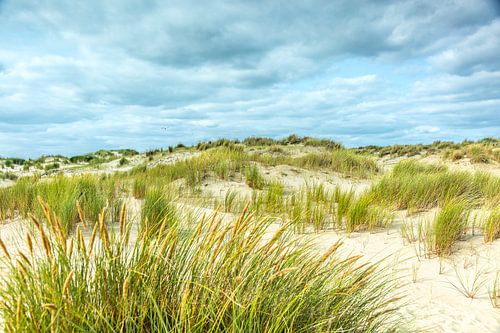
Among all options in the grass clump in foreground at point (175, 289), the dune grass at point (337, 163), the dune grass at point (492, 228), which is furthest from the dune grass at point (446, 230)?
the dune grass at point (337, 163)

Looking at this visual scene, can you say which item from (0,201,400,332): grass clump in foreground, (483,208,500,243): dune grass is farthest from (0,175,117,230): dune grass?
(483,208,500,243): dune grass

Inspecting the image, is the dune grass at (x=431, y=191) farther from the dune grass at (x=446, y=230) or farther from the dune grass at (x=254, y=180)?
the dune grass at (x=254, y=180)

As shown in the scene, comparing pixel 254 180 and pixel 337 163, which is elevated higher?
pixel 337 163

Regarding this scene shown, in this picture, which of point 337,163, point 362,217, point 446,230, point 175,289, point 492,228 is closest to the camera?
point 175,289

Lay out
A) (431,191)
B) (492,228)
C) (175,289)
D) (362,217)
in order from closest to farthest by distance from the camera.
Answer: (175,289), (492,228), (362,217), (431,191)

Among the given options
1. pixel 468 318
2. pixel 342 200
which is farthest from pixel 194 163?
pixel 468 318

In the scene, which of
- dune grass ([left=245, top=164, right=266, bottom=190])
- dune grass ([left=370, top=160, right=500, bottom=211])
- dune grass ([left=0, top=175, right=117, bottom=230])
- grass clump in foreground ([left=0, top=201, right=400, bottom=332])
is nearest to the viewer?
grass clump in foreground ([left=0, top=201, right=400, bottom=332])

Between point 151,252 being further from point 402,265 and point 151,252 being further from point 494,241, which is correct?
point 494,241

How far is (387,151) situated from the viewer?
24172 millimetres

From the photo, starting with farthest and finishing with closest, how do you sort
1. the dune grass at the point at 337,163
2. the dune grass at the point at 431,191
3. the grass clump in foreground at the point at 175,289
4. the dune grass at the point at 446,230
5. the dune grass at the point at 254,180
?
the dune grass at the point at 337,163, the dune grass at the point at 254,180, the dune grass at the point at 431,191, the dune grass at the point at 446,230, the grass clump in foreground at the point at 175,289

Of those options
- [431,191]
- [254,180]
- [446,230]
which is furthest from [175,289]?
[254,180]

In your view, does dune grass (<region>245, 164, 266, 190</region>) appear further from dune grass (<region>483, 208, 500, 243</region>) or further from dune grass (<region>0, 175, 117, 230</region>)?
dune grass (<region>483, 208, 500, 243</region>)

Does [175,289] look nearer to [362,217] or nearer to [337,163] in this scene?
[362,217]

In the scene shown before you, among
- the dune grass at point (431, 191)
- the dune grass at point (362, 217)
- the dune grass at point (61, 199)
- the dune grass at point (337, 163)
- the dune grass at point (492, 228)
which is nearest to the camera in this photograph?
the dune grass at point (492, 228)
